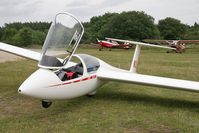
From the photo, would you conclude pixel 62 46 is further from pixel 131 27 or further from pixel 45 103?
pixel 131 27

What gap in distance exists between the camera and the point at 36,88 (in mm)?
6566

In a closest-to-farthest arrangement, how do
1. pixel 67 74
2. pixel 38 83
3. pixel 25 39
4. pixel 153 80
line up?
pixel 38 83, pixel 67 74, pixel 153 80, pixel 25 39

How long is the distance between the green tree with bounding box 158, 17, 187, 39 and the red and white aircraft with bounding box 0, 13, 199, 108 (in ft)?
A: 308

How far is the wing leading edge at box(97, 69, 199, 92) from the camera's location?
8.14 metres

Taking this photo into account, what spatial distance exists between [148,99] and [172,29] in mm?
95699

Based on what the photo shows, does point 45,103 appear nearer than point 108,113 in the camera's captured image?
Yes

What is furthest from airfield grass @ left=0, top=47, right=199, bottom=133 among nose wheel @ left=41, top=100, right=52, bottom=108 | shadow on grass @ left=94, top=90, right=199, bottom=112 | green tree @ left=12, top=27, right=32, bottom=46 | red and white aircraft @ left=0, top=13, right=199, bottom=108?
green tree @ left=12, top=27, right=32, bottom=46

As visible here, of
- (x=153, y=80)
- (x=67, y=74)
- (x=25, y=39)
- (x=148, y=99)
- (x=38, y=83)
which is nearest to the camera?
(x=38, y=83)

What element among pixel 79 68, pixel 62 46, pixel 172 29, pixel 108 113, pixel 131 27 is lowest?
pixel 172 29

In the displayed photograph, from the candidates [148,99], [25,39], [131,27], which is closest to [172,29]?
[131,27]

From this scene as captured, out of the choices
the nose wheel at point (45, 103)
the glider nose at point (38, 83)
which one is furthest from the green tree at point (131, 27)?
the glider nose at point (38, 83)

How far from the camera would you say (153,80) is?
8555 mm

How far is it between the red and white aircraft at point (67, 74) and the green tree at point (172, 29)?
93749 mm

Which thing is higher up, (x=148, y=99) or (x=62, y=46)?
(x=62, y=46)
